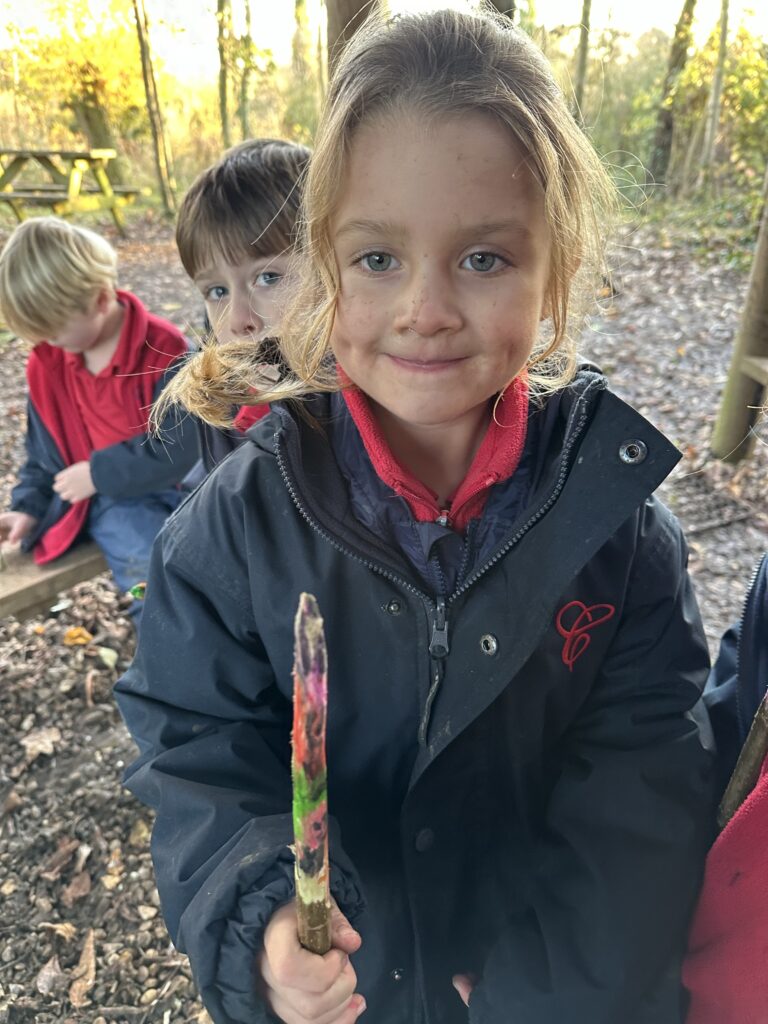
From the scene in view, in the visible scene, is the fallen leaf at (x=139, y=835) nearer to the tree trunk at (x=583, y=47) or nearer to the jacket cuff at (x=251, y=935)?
the jacket cuff at (x=251, y=935)

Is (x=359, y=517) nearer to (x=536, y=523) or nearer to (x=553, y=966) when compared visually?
(x=536, y=523)

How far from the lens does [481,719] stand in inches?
55.4

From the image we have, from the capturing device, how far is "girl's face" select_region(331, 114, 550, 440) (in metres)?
1.17

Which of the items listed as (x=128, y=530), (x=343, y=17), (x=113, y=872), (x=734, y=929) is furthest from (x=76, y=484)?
(x=734, y=929)

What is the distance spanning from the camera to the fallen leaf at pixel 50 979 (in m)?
2.31

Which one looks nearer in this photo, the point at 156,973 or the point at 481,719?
the point at 481,719

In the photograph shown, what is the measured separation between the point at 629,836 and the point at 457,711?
46 centimetres

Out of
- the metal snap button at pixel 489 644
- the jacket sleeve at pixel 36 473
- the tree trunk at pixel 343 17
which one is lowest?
the jacket sleeve at pixel 36 473

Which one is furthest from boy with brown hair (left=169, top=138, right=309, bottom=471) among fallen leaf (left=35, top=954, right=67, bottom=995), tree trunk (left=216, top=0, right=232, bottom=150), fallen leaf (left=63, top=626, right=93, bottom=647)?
tree trunk (left=216, top=0, right=232, bottom=150)

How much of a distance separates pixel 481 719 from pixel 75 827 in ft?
6.87

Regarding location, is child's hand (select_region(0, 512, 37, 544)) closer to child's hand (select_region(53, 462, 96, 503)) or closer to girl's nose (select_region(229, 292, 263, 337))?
child's hand (select_region(53, 462, 96, 503))

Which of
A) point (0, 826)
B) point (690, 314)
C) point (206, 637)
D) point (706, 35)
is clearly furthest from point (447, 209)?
point (706, 35)

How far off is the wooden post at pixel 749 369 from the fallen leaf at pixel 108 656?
367 centimetres

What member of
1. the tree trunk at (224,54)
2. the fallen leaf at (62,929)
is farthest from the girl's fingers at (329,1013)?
the tree trunk at (224,54)
